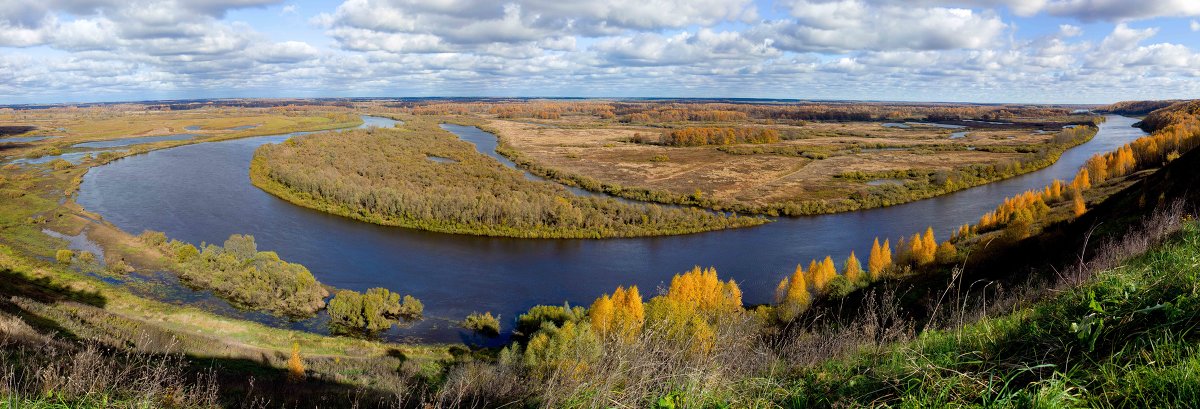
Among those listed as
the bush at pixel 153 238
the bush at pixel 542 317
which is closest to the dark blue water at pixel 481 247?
the bush at pixel 542 317

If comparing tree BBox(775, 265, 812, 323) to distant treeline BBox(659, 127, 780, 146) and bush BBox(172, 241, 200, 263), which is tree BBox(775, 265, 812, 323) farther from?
distant treeline BBox(659, 127, 780, 146)

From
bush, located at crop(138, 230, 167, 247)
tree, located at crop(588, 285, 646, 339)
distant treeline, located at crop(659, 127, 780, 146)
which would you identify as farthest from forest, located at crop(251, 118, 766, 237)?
distant treeline, located at crop(659, 127, 780, 146)

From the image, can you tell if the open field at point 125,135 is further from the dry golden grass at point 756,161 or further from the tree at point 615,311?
the tree at point 615,311

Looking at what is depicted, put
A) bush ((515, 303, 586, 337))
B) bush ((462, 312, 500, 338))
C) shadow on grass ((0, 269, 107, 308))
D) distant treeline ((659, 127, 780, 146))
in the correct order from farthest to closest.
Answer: distant treeline ((659, 127, 780, 146)), bush ((462, 312, 500, 338)), bush ((515, 303, 586, 337)), shadow on grass ((0, 269, 107, 308))

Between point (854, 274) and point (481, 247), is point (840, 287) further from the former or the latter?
point (481, 247)

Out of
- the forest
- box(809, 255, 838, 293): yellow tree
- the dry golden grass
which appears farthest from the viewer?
the dry golden grass

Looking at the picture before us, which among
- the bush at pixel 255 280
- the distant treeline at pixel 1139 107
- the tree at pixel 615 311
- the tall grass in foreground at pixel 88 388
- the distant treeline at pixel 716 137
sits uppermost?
the distant treeline at pixel 1139 107

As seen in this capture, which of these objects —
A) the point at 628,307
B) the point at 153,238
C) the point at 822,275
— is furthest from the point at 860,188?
the point at 153,238
